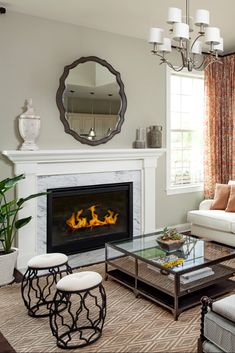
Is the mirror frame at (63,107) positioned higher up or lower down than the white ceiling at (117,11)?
lower down

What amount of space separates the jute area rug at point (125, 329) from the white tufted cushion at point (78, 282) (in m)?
0.42

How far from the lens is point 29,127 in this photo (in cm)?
388

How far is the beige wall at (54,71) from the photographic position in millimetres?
3891

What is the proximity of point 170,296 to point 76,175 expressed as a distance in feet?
6.59

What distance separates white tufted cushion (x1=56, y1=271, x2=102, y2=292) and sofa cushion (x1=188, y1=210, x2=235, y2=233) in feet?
8.32

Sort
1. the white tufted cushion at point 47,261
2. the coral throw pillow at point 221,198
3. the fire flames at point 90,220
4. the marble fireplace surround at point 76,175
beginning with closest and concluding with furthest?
the white tufted cushion at point 47,261 < the marble fireplace surround at point 76,175 < the fire flames at point 90,220 < the coral throw pillow at point 221,198

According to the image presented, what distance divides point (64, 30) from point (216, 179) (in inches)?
133

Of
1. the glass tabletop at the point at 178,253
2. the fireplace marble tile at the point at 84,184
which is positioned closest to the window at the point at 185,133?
the fireplace marble tile at the point at 84,184

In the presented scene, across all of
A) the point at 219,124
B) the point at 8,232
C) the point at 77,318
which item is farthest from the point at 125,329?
the point at 219,124

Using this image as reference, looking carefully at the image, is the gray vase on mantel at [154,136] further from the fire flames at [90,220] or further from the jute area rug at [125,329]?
the jute area rug at [125,329]

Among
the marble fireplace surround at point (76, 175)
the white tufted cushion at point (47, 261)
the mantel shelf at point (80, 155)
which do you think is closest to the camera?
the white tufted cushion at point (47, 261)

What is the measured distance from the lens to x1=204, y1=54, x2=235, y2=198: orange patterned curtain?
18.3 feet

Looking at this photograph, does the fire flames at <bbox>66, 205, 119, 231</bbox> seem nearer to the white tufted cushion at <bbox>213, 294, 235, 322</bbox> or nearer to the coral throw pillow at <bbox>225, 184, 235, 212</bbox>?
the coral throw pillow at <bbox>225, 184, 235, 212</bbox>

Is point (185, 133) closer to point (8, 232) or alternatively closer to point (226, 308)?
point (8, 232)
